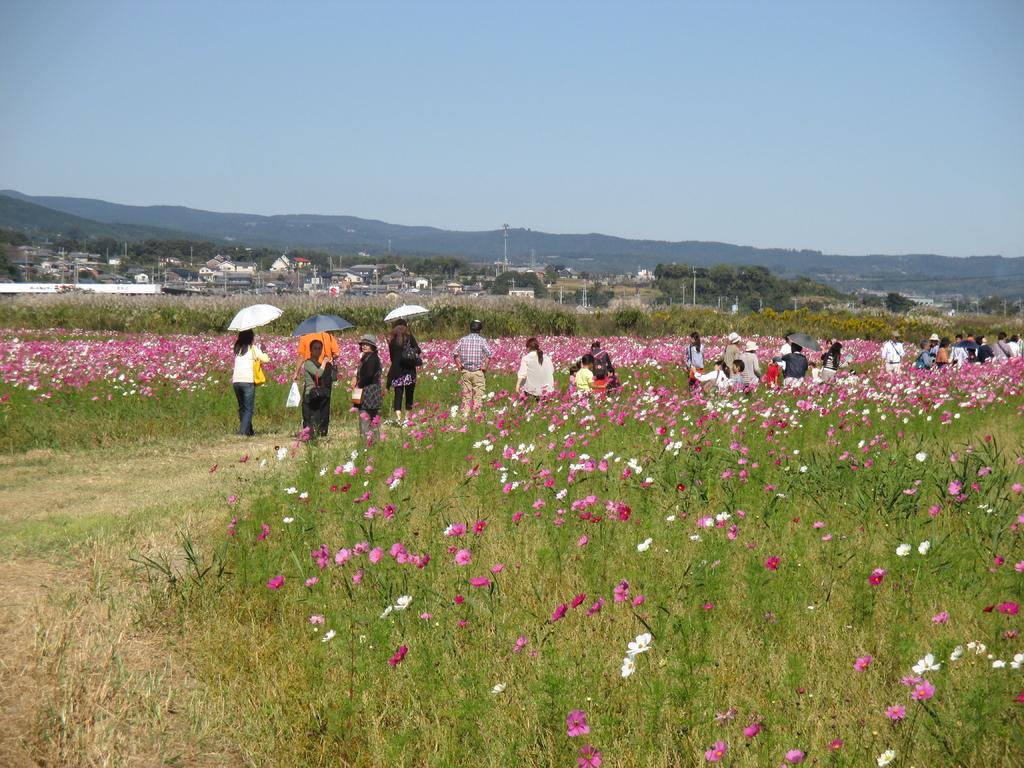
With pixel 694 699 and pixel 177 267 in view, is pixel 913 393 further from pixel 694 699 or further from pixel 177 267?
pixel 177 267

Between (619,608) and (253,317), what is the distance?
1168 centimetres

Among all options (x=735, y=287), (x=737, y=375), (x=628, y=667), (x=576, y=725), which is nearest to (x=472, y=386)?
(x=737, y=375)

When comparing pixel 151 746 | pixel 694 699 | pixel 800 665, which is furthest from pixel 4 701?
pixel 800 665

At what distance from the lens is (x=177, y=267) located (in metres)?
170

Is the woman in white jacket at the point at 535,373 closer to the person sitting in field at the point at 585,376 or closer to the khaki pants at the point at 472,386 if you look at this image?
the person sitting in field at the point at 585,376

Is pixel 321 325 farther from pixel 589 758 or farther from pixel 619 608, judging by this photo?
pixel 589 758

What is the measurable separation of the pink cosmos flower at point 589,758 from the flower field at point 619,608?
12 mm

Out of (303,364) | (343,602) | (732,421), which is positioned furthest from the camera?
(303,364)

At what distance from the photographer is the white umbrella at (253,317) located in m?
15.7

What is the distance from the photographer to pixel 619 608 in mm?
5680

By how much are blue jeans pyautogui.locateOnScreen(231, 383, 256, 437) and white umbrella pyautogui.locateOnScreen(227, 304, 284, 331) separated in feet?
3.07

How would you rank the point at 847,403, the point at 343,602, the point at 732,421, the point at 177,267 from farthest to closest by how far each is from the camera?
the point at 177,267 → the point at 847,403 → the point at 732,421 → the point at 343,602

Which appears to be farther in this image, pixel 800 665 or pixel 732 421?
pixel 732 421

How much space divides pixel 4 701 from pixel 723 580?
396 centimetres
